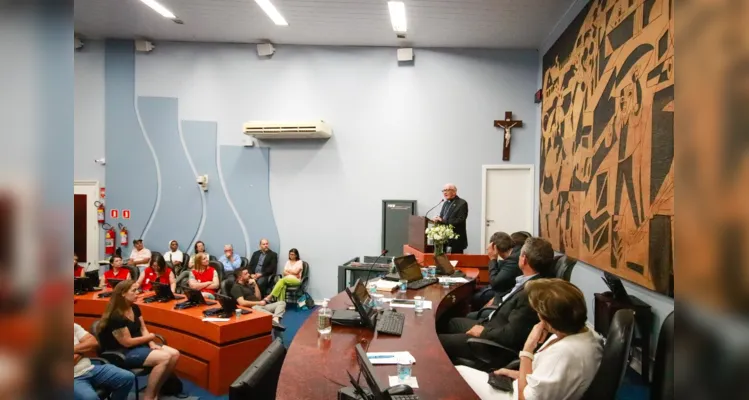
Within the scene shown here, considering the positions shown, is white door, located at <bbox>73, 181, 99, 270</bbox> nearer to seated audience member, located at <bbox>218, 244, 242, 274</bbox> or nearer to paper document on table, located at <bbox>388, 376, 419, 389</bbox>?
seated audience member, located at <bbox>218, 244, 242, 274</bbox>

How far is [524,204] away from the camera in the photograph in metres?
6.52

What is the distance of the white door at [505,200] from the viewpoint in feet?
21.3

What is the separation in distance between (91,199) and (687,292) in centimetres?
828

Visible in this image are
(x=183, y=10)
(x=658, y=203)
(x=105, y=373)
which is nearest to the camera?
(x=105, y=373)

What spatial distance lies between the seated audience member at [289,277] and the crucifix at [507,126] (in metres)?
3.46

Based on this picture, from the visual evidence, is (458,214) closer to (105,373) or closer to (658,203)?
(658,203)

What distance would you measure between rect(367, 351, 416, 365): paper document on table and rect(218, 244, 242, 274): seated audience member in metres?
4.78

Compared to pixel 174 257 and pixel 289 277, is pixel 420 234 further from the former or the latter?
pixel 174 257

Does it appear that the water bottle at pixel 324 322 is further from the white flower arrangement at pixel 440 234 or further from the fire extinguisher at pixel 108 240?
the fire extinguisher at pixel 108 240

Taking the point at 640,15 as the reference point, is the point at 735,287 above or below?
below

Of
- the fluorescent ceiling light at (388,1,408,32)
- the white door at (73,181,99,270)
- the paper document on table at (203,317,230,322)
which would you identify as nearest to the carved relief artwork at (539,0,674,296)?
the fluorescent ceiling light at (388,1,408,32)

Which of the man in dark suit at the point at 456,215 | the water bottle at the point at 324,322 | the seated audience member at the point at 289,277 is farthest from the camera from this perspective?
the seated audience member at the point at 289,277

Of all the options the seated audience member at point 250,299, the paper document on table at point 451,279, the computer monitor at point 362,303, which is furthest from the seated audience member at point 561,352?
the seated audience member at point 250,299

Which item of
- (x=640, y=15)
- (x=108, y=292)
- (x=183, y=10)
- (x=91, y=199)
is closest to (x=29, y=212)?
(x=640, y=15)
